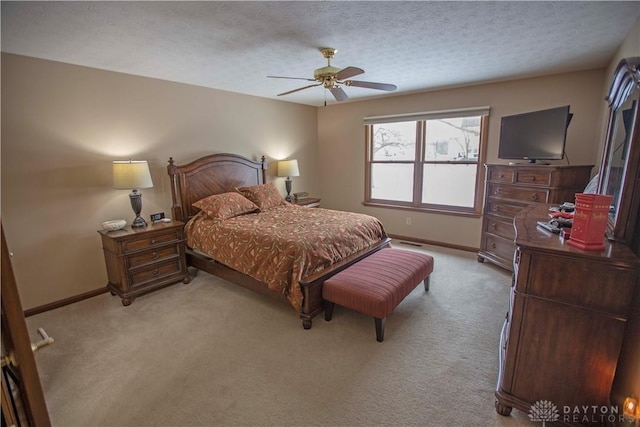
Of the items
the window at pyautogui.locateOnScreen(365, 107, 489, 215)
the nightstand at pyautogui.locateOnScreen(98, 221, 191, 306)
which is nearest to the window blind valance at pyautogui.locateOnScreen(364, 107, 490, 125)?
the window at pyautogui.locateOnScreen(365, 107, 489, 215)

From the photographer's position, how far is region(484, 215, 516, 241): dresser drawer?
3.65 m

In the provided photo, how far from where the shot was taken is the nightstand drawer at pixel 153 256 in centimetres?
320

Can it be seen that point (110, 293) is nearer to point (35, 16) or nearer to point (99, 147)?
point (99, 147)

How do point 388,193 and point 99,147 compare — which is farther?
point 388,193

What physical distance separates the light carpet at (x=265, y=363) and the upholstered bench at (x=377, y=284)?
248 mm

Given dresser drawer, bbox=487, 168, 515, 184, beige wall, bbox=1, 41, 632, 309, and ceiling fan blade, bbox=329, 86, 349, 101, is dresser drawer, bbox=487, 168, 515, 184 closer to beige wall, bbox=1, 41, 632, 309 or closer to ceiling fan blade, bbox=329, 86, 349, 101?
beige wall, bbox=1, 41, 632, 309

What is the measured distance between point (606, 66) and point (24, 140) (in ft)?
19.6

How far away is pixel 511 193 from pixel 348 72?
2507 mm

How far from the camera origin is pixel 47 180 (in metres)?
3.00

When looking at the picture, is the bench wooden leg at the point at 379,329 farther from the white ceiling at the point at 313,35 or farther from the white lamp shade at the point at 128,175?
the white lamp shade at the point at 128,175

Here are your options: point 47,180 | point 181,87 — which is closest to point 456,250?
point 181,87

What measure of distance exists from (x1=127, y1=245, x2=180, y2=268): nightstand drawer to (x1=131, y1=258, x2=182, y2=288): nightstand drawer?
71 millimetres

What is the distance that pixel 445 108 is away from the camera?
4.55 meters

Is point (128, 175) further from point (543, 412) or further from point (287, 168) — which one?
point (543, 412)
